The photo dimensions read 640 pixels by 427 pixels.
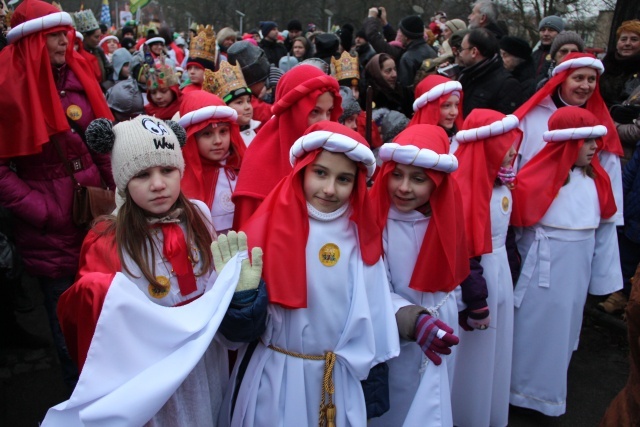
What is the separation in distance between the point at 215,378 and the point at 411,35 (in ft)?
20.3

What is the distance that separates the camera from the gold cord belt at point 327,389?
247 centimetres

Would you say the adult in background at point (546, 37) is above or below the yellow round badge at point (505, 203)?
above

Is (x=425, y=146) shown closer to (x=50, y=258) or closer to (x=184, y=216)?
(x=184, y=216)

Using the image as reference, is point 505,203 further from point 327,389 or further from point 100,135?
point 100,135

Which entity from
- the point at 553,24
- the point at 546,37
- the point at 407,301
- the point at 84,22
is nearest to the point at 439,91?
the point at 407,301

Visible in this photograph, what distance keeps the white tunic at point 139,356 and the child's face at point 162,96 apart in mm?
3584

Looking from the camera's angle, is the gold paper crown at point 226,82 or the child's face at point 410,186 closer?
the child's face at point 410,186

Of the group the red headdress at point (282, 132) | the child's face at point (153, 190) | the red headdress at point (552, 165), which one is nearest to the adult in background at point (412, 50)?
the red headdress at point (552, 165)

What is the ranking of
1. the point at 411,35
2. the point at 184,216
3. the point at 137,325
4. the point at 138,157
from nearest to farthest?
the point at 137,325
the point at 138,157
the point at 184,216
the point at 411,35

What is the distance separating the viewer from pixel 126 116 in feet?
17.3

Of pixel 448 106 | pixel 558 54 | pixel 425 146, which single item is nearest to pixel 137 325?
pixel 425 146

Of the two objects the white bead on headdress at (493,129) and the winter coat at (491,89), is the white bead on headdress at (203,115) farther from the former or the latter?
the winter coat at (491,89)

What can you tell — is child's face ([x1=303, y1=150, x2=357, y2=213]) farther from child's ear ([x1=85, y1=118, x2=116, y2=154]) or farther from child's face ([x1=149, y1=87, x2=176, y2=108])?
child's face ([x1=149, y1=87, x2=176, y2=108])

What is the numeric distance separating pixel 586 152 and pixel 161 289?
2.98m
